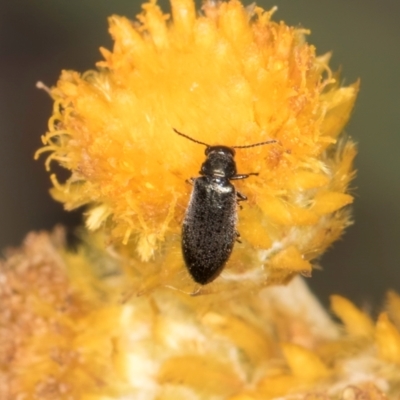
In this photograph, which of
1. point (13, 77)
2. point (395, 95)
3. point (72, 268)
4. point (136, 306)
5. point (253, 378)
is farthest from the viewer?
point (13, 77)

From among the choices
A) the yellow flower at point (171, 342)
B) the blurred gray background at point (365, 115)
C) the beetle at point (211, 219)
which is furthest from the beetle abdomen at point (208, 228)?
the blurred gray background at point (365, 115)

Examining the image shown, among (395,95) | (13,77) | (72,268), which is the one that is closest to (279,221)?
(72,268)

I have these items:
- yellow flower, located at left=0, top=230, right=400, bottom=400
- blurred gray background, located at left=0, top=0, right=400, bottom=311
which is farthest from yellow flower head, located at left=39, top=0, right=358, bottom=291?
blurred gray background, located at left=0, top=0, right=400, bottom=311

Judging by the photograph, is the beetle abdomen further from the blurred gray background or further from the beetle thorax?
the blurred gray background

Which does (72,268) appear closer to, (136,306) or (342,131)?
(136,306)

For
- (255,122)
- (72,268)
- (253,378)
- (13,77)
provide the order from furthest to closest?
(13,77) → (72,268) → (253,378) → (255,122)

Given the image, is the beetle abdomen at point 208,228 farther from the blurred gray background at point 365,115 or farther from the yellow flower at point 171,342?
the blurred gray background at point 365,115

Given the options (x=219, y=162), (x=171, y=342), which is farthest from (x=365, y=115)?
(x=219, y=162)
